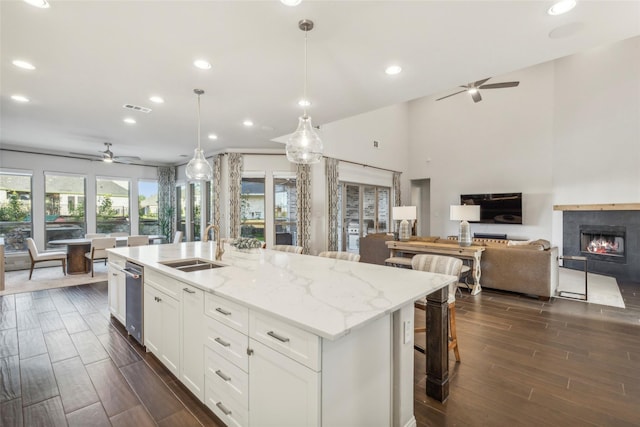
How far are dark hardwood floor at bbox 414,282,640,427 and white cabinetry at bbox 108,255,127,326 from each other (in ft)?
10.4

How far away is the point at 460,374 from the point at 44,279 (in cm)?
739

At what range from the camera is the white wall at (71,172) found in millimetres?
6793

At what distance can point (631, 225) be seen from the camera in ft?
18.8

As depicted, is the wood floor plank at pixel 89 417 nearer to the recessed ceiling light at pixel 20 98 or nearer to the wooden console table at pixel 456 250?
the recessed ceiling light at pixel 20 98

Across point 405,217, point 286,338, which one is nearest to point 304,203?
point 405,217

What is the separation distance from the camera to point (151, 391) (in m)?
2.25

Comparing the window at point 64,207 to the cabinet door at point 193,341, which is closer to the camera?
the cabinet door at point 193,341

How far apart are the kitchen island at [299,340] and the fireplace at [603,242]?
6.40 m

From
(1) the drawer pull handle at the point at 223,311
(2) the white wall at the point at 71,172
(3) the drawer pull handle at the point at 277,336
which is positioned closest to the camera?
(3) the drawer pull handle at the point at 277,336

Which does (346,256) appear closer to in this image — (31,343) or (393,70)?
(393,70)

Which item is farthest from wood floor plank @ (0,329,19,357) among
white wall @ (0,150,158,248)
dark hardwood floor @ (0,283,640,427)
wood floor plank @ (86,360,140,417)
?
white wall @ (0,150,158,248)

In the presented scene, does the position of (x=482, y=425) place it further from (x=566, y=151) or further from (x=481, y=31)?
(x=566, y=151)

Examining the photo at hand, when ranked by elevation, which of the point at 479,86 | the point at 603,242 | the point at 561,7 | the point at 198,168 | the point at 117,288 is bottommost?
the point at 117,288

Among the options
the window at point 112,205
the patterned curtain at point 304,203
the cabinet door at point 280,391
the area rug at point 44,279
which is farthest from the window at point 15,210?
the cabinet door at point 280,391
